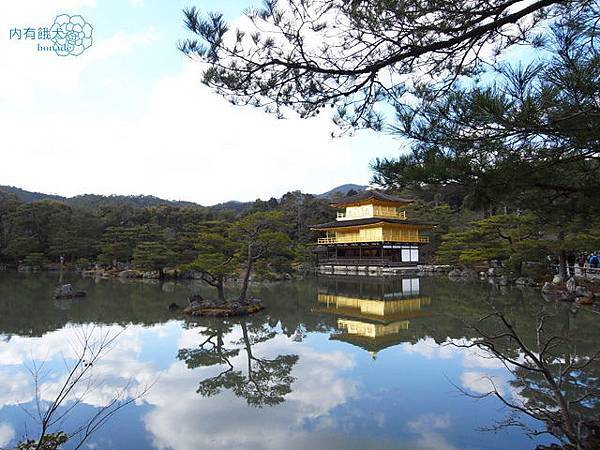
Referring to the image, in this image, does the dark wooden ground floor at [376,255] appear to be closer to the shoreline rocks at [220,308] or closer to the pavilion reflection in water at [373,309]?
the pavilion reflection in water at [373,309]

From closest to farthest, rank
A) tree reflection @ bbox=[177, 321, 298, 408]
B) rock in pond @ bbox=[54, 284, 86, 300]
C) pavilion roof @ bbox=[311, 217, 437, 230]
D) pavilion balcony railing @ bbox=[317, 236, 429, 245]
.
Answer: tree reflection @ bbox=[177, 321, 298, 408], rock in pond @ bbox=[54, 284, 86, 300], pavilion roof @ bbox=[311, 217, 437, 230], pavilion balcony railing @ bbox=[317, 236, 429, 245]

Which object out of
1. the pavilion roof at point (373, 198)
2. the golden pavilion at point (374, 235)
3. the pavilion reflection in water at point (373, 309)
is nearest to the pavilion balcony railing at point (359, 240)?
the golden pavilion at point (374, 235)

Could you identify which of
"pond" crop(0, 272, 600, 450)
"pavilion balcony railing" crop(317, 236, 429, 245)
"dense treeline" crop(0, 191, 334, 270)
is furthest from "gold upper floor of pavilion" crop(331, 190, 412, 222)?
"pond" crop(0, 272, 600, 450)

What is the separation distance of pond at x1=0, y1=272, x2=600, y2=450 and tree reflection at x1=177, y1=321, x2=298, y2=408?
0.9 inches

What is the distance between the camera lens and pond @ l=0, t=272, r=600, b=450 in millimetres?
3375

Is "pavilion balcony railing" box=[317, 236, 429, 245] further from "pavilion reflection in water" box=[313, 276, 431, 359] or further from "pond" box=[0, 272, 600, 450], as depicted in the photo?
"pond" box=[0, 272, 600, 450]

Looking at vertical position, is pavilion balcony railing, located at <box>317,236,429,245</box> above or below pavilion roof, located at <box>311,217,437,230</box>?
below

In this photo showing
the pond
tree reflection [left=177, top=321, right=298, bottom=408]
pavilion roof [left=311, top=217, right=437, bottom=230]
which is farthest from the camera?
pavilion roof [left=311, top=217, right=437, bottom=230]

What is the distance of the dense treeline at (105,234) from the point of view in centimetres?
1861

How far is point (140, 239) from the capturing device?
70.7ft

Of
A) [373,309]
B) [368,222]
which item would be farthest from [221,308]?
[368,222]

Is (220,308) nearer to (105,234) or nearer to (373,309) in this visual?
(373,309)

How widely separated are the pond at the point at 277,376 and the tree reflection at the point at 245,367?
0.08 ft

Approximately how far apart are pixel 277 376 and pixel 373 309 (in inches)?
214
